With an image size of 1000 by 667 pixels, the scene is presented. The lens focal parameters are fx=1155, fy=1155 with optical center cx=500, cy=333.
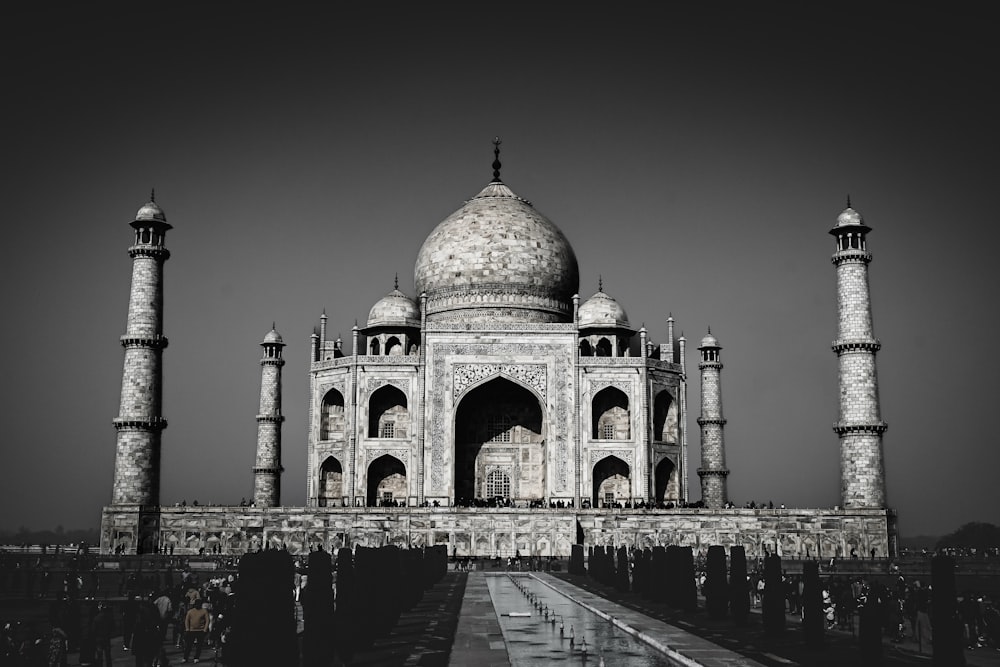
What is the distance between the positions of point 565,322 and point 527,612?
77.5ft

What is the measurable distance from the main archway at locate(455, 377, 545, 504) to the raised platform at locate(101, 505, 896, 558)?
18.4 ft

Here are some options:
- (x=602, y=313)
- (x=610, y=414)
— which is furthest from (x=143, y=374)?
(x=602, y=313)

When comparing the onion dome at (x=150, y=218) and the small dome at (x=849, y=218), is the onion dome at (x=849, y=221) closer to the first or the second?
the small dome at (x=849, y=218)

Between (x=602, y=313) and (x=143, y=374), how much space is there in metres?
15.8

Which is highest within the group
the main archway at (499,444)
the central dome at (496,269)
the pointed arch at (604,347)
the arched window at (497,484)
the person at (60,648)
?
the central dome at (496,269)

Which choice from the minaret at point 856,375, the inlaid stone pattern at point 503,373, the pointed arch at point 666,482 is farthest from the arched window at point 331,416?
the minaret at point 856,375

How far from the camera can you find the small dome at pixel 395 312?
4088 cm

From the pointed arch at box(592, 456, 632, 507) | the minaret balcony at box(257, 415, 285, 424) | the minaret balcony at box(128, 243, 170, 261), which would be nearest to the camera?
the minaret balcony at box(128, 243, 170, 261)

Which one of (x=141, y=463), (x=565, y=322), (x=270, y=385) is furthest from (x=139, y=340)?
(x=565, y=322)

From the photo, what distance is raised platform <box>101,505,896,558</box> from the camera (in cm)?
3238

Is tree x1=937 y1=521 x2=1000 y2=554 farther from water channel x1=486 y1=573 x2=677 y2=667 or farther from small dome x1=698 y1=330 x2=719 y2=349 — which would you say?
water channel x1=486 y1=573 x2=677 y2=667

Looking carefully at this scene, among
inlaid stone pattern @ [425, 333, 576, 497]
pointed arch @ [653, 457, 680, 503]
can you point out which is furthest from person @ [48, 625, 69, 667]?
pointed arch @ [653, 457, 680, 503]

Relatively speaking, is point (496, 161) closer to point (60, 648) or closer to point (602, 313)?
point (602, 313)

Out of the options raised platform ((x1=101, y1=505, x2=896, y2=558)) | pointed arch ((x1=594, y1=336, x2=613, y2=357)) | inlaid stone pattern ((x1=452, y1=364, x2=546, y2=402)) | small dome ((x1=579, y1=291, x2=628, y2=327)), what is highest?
small dome ((x1=579, y1=291, x2=628, y2=327))
